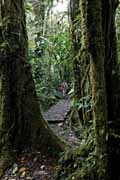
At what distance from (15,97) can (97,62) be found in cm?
218

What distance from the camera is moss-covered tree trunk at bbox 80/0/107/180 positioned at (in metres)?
3.91

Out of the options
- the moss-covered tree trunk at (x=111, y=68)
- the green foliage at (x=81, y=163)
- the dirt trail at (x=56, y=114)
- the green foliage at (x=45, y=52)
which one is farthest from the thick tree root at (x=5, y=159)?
the green foliage at (x=45, y=52)

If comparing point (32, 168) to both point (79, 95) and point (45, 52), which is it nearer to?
point (79, 95)

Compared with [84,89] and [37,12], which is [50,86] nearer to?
[37,12]

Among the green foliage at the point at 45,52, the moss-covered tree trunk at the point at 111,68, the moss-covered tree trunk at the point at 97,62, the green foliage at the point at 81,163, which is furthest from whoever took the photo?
the green foliage at the point at 45,52

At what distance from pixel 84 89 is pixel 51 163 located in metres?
1.15

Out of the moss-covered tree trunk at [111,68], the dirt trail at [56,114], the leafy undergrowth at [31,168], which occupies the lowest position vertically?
the dirt trail at [56,114]

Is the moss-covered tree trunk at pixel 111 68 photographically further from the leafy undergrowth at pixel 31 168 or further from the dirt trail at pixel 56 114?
the dirt trail at pixel 56 114

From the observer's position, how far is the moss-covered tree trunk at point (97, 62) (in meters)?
3.91

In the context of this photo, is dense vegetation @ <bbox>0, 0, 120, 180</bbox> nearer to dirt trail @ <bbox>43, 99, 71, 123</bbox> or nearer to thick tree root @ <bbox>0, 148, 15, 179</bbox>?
thick tree root @ <bbox>0, 148, 15, 179</bbox>

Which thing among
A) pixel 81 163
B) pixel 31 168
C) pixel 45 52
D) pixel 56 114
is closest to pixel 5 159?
pixel 31 168

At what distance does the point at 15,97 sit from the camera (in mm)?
5766

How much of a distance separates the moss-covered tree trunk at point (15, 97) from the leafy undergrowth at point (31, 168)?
21 cm

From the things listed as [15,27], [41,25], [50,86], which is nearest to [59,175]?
[15,27]
